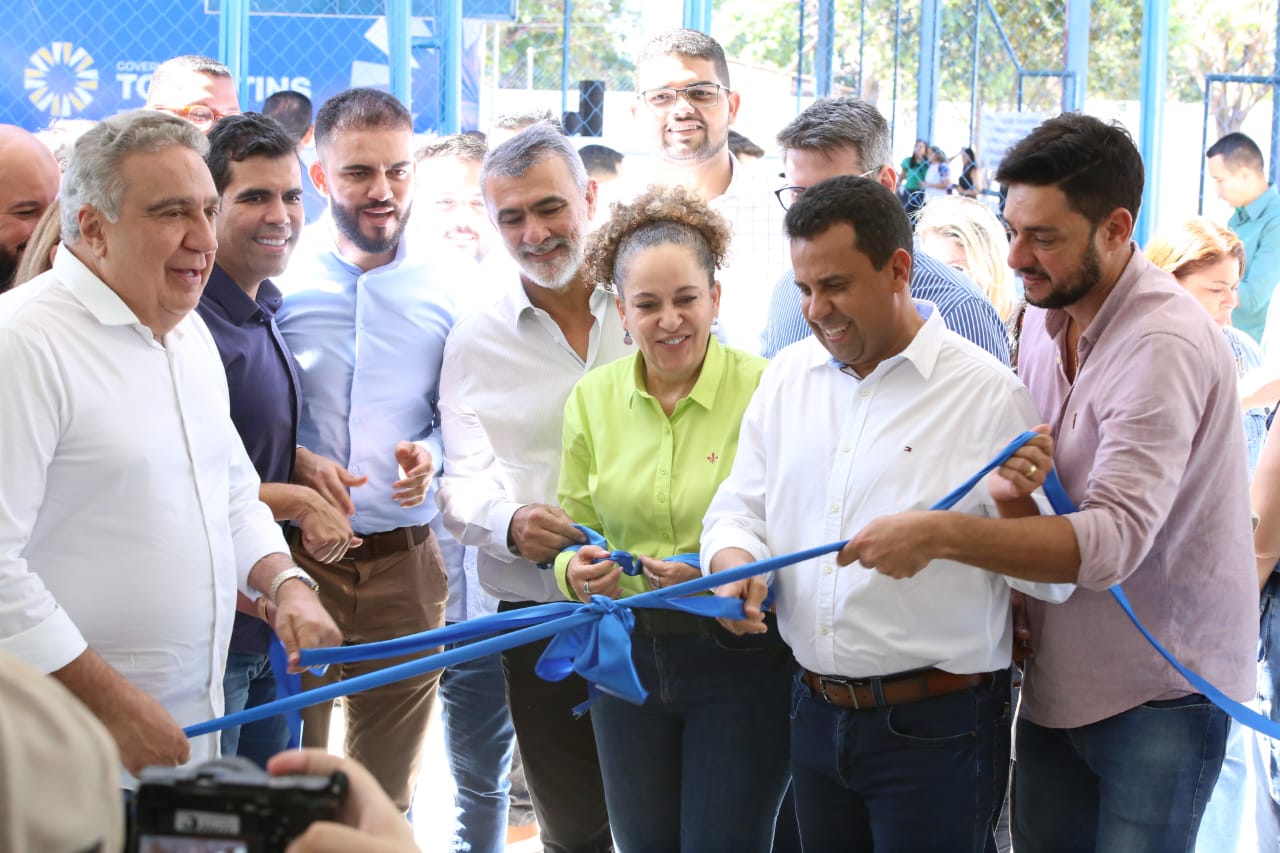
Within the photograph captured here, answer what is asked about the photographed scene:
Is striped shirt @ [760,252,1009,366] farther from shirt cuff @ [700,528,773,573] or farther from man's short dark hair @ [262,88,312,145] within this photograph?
man's short dark hair @ [262,88,312,145]

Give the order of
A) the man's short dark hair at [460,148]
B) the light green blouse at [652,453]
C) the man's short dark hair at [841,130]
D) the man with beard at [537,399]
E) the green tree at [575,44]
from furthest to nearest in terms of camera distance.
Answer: the green tree at [575,44]
the man's short dark hair at [460,148]
the man's short dark hair at [841,130]
the man with beard at [537,399]
the light green blouse at [652,453]

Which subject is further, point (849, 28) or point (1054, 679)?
point (849, 28)

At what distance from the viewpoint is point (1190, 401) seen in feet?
8.13

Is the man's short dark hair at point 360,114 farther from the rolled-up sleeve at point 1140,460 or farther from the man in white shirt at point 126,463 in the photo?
the rolled-up sleeve at point 1140,460

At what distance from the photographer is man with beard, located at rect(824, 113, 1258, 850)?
2.48 metres

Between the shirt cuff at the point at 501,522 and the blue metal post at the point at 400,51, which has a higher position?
the blue metal post at the point at 400,51

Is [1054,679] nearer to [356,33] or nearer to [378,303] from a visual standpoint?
[378,303]

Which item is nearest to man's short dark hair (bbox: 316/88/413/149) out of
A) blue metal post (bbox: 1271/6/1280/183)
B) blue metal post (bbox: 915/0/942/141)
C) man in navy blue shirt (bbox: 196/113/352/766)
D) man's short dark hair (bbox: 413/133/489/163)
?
man in navy blue shirt (bbox: 196/113/352/766)

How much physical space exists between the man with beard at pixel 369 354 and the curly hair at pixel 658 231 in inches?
29.1

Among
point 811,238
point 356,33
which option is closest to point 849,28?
point 356,33

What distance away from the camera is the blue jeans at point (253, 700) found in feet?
10.3

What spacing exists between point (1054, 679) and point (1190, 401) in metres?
0.61

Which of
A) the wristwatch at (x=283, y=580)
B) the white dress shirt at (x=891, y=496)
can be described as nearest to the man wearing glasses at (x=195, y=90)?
the wristwatch at (x=283, y=580)

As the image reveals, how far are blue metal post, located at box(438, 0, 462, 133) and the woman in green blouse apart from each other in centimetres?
481
